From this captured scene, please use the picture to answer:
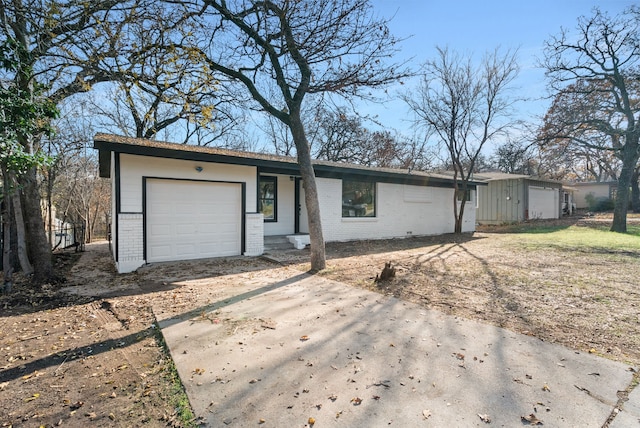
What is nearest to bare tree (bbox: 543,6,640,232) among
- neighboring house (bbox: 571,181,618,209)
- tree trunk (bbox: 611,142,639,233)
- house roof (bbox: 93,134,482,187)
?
tree trunk (bbox: 611,142,639,233)

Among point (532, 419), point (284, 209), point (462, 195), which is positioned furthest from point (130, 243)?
point (462, 195)

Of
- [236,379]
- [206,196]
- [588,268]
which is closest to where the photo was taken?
[236,379]

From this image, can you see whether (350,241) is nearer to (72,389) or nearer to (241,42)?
(241,42)

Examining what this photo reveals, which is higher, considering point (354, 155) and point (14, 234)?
point (354, 155)

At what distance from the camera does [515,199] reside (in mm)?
19016

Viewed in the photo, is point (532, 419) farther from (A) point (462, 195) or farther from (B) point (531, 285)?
(A) point (462, 195)

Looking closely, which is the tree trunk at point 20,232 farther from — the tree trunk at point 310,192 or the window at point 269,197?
the window at point 269,197

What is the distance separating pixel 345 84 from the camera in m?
6.68

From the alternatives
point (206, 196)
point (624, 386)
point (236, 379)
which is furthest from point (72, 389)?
point (206, 196)

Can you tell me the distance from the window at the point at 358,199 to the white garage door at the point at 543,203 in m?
13.6

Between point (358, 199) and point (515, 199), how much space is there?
12.8 metres

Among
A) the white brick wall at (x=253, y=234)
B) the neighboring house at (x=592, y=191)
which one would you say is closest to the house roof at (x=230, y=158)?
the white brick wall at (x=253, y=234)

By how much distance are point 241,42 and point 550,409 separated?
299 inches

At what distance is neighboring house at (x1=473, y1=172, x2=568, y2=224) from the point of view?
62.4 ft
